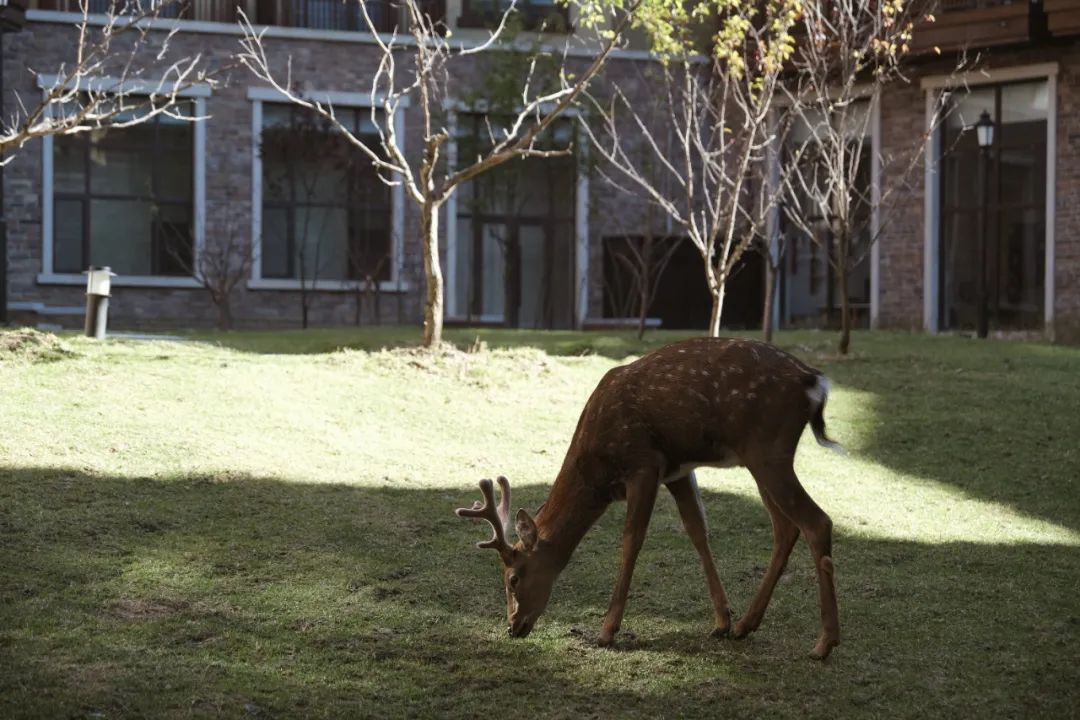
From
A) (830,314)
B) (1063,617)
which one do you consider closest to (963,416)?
(1063,617)

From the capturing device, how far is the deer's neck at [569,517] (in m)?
6.01

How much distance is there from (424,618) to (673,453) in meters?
1.53

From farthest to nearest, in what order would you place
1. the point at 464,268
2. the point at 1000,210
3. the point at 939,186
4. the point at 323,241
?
the point at 464,268
the point at 323,241
the point at 939,186
the point at 1000,210

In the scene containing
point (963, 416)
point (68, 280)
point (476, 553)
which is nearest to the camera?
point (476, 553)

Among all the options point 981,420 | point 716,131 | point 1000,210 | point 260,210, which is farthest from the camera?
point 260,210

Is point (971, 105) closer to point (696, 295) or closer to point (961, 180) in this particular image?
point (961, 180)

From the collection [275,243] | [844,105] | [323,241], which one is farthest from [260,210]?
[844,105]

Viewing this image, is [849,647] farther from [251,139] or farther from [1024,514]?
[251,139]

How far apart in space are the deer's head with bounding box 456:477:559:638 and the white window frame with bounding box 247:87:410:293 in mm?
23417

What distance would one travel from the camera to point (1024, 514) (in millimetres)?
9633

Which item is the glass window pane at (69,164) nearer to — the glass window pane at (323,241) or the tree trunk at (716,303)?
the glass window pane at (323,241)

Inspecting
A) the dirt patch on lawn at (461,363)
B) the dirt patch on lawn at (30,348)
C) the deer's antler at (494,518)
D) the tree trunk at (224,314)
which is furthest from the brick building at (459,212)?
the deer's antler at (494,518)

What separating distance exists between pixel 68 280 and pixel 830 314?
49.2 ft

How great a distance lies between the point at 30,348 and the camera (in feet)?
40.3
